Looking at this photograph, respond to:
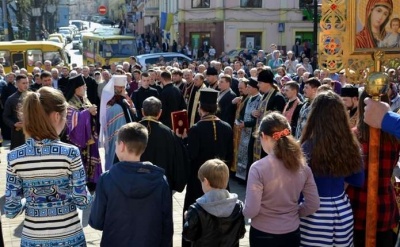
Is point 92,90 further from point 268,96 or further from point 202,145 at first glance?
point 202,145

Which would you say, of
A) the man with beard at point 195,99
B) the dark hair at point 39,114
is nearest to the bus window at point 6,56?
the man with beard at point 195,99

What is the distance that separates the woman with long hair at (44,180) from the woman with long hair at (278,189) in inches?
48.0

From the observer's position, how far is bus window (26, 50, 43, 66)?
22500 millimetres

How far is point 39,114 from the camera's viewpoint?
3834mm

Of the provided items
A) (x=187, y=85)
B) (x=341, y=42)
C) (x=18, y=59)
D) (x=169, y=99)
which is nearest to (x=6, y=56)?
(x=18, y=59)

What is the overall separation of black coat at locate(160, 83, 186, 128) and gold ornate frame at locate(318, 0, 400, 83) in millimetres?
6045

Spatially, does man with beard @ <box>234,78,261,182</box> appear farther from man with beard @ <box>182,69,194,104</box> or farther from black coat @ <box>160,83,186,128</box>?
man with beard @ <box>182,69,194,104</box>

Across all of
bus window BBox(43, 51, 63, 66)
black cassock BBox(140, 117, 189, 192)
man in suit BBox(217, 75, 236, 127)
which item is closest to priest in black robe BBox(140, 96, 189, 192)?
black cassock BBox(140, 117, 189, 192)

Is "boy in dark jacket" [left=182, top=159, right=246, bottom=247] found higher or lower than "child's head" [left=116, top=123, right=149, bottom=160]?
lower

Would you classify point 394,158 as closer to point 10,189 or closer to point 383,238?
point 383,238

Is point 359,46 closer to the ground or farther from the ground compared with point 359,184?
farther from the ground

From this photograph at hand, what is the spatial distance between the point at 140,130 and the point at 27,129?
778 mm

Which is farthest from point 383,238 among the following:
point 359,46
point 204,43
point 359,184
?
point 204,43

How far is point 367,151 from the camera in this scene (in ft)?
14.2
